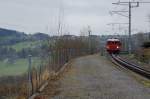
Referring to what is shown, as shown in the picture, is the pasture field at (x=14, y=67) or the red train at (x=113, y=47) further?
the red train at (x=113, y=47)

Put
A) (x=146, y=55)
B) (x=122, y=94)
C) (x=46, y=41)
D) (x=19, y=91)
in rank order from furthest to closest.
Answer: (x=146, y=55) → (x=46, y=41) → (x=122, y=94) → (x=19, y=91)

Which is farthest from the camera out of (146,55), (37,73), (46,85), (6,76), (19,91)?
(146,55)

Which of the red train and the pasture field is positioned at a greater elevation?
the pasture field

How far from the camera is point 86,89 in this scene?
2058 cm

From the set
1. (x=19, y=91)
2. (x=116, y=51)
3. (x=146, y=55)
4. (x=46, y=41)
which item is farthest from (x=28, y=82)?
(x=116, y=51)

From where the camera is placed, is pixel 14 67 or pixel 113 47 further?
pixel 113 47

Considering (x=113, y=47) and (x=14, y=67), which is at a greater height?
(x=14, y=67)

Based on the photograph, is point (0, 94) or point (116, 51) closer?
point (0, 94)

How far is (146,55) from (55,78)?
2790 centimetres

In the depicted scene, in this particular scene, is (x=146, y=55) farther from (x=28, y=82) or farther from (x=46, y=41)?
(x=28, y=82)

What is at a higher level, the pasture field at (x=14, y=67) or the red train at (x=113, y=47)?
the pasture field at (x=14, y=67)

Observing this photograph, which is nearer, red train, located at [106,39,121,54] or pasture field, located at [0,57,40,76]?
pasture field, located at [0,57,40,76]

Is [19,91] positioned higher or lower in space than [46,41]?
lower

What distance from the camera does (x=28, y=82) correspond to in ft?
55.8
